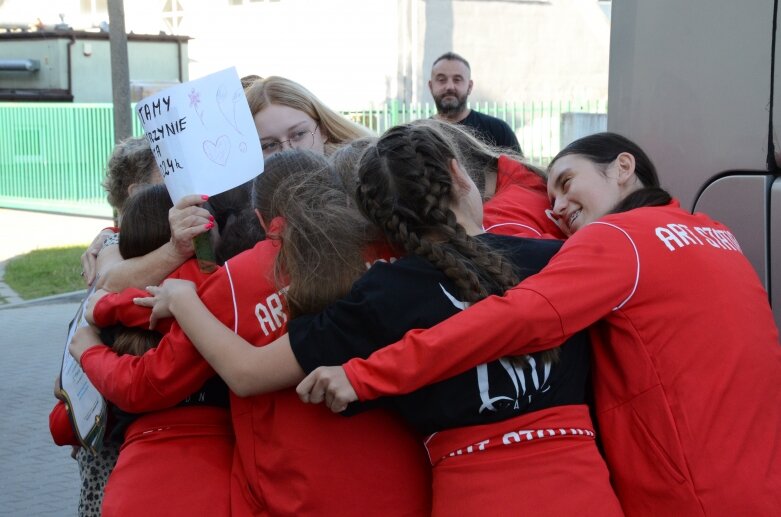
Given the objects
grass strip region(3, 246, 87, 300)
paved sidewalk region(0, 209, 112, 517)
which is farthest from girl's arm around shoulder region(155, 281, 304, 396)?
grass strip region(3, 246, 87, 300)

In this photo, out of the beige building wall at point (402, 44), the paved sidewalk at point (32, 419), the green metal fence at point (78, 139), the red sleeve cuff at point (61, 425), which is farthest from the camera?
the beige building wall at point (402, 44)

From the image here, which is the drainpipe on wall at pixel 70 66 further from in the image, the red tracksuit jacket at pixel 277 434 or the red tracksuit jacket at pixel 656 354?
the red tracksuit jacket at pixel 656 354

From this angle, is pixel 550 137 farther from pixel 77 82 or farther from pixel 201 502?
pixel 201 502

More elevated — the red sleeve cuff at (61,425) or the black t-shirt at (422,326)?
the black t-shirt at (422,326)

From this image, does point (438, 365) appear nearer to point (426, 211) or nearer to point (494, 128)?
point (426, 211)

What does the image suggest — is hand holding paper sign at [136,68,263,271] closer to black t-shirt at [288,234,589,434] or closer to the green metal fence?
black t-shirt at [288,234,589,434]

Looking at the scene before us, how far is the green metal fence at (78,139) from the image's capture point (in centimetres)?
1753

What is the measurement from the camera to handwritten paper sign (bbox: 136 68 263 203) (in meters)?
2.67

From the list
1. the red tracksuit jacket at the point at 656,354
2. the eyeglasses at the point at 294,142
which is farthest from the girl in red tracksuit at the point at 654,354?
the eyeglasses at the point at 294,142

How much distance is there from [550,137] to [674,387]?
16.2m

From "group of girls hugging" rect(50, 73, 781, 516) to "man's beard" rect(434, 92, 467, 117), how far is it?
6.75 m

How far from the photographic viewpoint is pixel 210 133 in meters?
2.68

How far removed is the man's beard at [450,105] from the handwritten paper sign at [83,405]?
655 cm

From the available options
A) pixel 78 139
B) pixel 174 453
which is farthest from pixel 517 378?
pixel 78 139
